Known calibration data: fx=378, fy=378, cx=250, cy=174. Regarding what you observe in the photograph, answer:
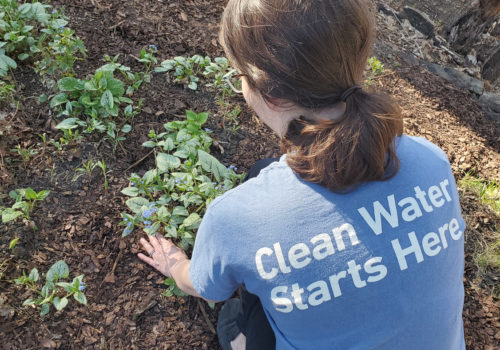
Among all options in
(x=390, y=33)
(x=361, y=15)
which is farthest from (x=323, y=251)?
(x=390, y=33)

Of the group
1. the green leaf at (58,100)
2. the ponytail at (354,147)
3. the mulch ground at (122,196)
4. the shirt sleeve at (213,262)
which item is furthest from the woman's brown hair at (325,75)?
the green leaf at (58,100)

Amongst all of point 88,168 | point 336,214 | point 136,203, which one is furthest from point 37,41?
point 336,214

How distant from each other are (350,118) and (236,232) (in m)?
0.50

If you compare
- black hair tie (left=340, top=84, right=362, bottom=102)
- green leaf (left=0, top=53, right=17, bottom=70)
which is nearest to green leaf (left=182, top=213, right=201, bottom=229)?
black hair tie (left=340, top=84, right=362, bottom=102)

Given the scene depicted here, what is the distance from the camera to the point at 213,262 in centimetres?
125

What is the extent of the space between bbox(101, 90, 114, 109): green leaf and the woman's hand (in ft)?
3.00

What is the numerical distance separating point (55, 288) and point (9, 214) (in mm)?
464

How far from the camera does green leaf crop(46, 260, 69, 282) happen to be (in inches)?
76.1

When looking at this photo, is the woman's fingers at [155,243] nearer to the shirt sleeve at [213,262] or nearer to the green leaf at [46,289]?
the green leaf at [46,289]

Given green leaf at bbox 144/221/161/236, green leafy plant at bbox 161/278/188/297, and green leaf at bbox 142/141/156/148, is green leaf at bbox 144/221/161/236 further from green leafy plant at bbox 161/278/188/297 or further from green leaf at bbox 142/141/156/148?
green leaf at bbox 142/141/156/148

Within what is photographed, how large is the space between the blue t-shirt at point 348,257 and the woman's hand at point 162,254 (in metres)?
0.87

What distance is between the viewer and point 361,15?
1174mm

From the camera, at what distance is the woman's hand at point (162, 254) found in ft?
6.63

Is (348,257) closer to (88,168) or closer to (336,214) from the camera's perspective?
(336,214)
